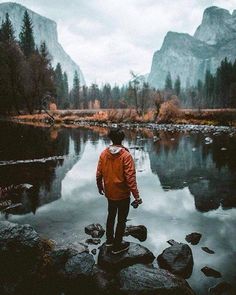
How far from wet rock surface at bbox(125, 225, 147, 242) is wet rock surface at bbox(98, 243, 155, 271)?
41.1 inches

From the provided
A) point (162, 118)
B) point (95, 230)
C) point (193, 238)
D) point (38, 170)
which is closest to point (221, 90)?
point (162, 118)

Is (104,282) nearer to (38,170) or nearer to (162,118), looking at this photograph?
(38,170)

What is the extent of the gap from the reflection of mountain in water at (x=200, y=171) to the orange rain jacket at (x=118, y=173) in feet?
13.5

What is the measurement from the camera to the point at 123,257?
248 inches

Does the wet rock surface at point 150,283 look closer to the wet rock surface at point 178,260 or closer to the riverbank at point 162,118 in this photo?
the wet rock surface at point 178,260

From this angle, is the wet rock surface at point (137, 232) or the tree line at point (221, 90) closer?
the wet rock surface at point (137, 232)

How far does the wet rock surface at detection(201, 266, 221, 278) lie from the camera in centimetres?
601

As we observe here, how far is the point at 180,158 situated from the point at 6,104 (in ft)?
161

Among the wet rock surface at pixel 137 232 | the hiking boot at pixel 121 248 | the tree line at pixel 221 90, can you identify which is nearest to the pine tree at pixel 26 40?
the tree line at pixel 221 90

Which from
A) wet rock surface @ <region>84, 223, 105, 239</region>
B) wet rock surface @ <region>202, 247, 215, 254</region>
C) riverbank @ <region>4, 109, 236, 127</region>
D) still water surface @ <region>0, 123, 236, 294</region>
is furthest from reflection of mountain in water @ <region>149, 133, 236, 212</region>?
riverbank @ <region>4, 109, 236, 127</region>

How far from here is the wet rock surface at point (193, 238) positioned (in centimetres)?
743

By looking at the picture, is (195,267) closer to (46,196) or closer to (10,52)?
(46,196)

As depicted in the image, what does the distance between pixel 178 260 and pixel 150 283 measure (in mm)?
1193

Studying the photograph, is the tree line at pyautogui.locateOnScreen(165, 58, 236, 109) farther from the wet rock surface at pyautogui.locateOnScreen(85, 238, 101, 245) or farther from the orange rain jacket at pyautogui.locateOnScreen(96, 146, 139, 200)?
the orange rain jacket at pyautogui.locateOnScreen(96, 146, 139, 200)
